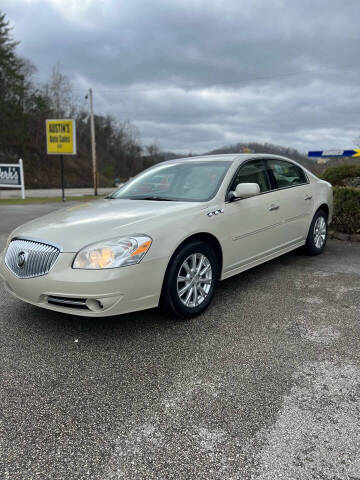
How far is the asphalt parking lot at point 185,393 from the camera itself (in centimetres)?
179

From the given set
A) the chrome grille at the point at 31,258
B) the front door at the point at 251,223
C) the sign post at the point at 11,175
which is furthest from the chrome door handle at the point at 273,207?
the sign post at the point at 11,175

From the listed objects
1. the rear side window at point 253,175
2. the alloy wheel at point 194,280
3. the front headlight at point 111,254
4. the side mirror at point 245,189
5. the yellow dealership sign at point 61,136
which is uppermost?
the yellow dealership sign at point 61,136

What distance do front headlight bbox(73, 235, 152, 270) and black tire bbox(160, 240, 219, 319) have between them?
0.37 meters

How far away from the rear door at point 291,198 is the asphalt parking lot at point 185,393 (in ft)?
3.95

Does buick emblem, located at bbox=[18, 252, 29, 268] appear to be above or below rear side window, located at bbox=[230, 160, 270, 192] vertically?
below

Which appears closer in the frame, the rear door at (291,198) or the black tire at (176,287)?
the black tire at (176,287)

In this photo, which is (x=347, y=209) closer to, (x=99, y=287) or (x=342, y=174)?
(x=342, y=174)

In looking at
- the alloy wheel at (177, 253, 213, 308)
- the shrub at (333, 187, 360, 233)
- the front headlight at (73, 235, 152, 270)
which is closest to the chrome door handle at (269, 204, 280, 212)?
the alloy wheel at (177, 253, 213, 308)

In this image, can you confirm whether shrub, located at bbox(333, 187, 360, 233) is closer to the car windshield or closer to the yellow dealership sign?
the car windshield

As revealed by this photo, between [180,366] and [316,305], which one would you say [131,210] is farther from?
[316,305]

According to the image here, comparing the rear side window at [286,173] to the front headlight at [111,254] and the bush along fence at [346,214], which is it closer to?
the bush along fence at [346,214]

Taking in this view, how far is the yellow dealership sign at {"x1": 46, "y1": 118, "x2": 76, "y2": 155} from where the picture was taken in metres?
23.3

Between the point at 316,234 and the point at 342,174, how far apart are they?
3310 millimetres

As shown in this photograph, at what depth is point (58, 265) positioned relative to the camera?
284 centimetres
